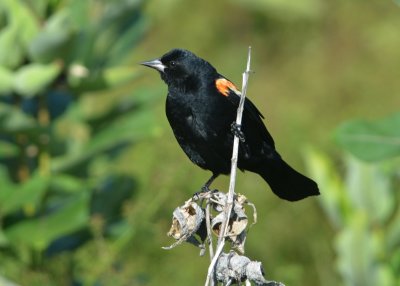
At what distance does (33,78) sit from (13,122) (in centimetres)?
18

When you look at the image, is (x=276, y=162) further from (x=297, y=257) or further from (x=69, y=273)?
(x=297, y=257)

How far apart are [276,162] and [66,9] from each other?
109 centimetres

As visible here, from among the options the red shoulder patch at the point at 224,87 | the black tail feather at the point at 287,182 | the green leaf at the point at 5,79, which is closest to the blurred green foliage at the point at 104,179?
the green leaf at the point at 5,79

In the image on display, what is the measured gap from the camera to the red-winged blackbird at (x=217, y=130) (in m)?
3.15

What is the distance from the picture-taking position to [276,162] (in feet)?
10.8

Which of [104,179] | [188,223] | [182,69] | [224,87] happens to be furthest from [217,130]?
[104,179]

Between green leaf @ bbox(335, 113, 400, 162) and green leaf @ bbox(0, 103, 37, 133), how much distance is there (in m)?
1.26

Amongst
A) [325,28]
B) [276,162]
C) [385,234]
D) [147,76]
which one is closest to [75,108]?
[276,162]

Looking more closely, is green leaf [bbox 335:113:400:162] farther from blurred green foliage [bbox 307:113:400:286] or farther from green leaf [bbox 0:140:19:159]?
green leaf [bbox 0:140:19:159]

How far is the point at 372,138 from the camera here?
3.01m

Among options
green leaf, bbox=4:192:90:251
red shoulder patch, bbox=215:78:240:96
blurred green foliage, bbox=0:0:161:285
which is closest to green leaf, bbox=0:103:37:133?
blurred green foliage, bbox=0:0:161:285

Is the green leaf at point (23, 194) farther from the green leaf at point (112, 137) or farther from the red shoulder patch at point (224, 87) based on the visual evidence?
the red shoulder patch at point (224, 87)

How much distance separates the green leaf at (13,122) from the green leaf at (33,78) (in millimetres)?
87

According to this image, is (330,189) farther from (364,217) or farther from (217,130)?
(217,130)
